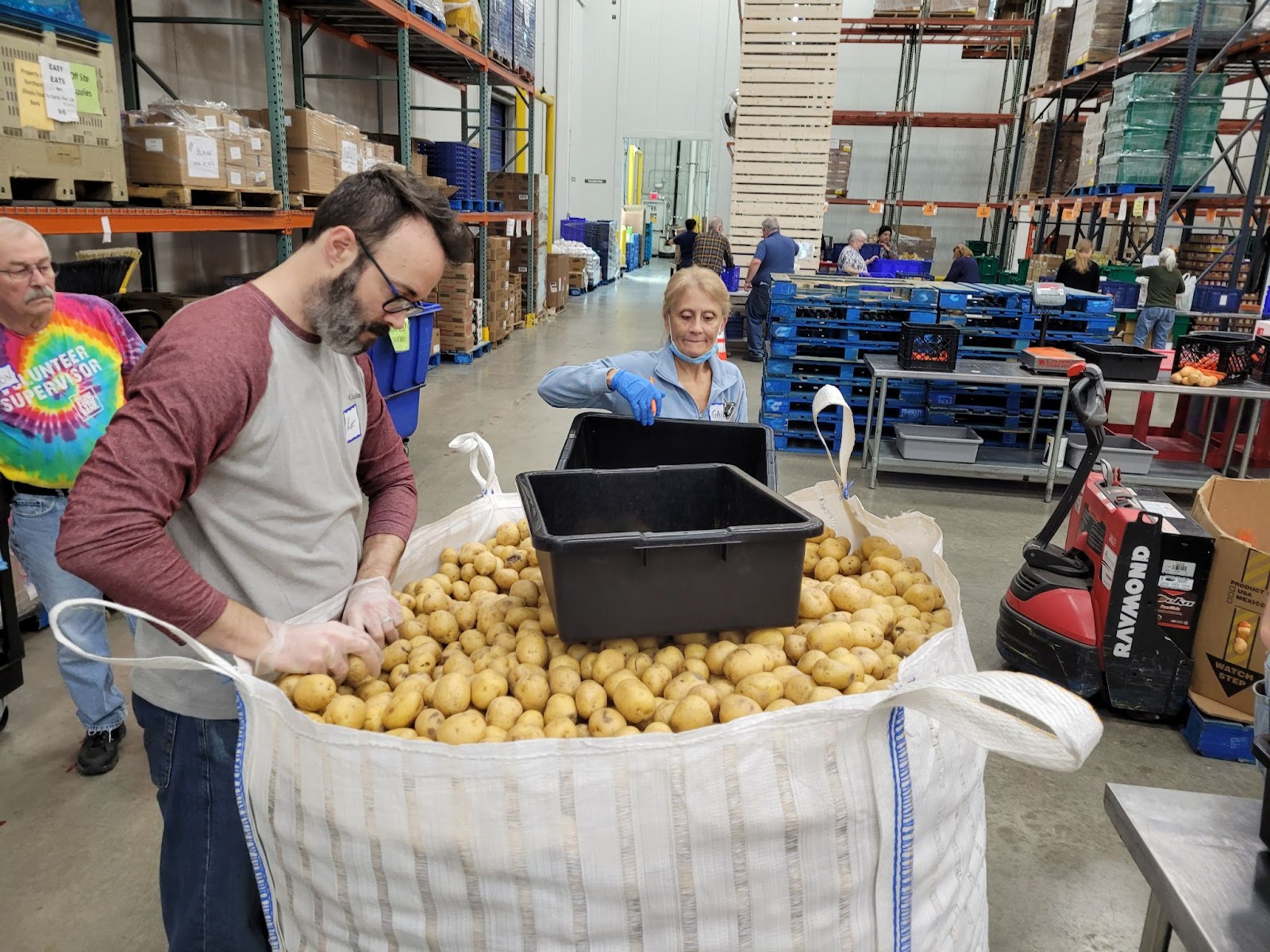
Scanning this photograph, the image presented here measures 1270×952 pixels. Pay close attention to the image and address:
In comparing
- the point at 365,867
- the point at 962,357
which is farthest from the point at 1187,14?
the point at 365,867

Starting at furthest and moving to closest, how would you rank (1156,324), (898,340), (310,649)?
(1156,324), (898,340), (310,649)

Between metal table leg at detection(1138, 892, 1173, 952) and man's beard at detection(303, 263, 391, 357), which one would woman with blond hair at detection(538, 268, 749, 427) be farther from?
metal table leg at detection(1138, 892, 1173, 952)

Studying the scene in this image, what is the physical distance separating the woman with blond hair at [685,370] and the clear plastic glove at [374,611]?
1.14 metres

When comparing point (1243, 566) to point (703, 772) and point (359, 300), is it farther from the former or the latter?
point (359, 300)

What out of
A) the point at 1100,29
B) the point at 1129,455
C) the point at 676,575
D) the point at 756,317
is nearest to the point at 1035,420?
the point at 1129,455

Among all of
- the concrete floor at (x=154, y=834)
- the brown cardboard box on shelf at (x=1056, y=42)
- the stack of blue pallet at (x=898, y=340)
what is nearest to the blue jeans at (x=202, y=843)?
the concrete floor at (x=154, y=834)

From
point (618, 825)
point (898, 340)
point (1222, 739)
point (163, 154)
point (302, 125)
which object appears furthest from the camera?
point (898, 340)

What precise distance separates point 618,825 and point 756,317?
369 inches

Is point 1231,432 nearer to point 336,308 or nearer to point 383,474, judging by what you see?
point 383,474

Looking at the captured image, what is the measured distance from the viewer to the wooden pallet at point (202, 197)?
417 cm

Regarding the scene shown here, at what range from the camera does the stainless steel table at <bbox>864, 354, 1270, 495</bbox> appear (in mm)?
5531

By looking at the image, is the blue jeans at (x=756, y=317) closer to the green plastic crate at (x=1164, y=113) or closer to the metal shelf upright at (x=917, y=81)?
the green plastic crate at (x=1164, y=113)

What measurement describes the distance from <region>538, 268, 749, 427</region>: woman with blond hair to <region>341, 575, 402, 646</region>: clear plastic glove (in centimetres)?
114

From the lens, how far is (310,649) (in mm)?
1325
